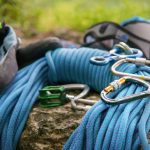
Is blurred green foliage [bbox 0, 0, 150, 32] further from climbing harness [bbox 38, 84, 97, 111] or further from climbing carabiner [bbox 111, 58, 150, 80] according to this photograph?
climbing carabiner [bbox 111, 58, 150, 80]

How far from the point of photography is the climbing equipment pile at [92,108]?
1.31 metres

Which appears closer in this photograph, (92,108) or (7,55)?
(92,108)

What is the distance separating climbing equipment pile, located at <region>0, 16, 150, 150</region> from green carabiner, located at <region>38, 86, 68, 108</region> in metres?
0.02

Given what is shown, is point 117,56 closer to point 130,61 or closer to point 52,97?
point 130,61

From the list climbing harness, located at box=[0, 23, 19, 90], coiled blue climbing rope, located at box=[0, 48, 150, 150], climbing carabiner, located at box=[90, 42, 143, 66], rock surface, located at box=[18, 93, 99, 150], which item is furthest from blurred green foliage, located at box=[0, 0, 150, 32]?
rock surface, located at box=[18, 93, 99, 150]

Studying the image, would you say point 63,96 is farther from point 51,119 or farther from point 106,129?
point 106,129

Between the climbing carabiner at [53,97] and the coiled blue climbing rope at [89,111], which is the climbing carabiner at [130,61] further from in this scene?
the climbing carabiner at [53,97]

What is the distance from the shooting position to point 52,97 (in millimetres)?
1670

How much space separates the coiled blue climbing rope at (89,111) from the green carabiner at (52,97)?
1.6 inches

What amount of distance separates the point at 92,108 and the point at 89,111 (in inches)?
0.6

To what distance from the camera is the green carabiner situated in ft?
5.49

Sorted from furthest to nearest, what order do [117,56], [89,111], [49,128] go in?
[117,56] → [49,128] → [89,111]

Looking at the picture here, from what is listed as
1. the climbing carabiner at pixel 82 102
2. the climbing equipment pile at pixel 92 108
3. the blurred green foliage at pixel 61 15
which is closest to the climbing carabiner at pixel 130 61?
the climbing equipment pile at pixel 92 108

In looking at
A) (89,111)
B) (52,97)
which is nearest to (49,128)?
(52,97)
